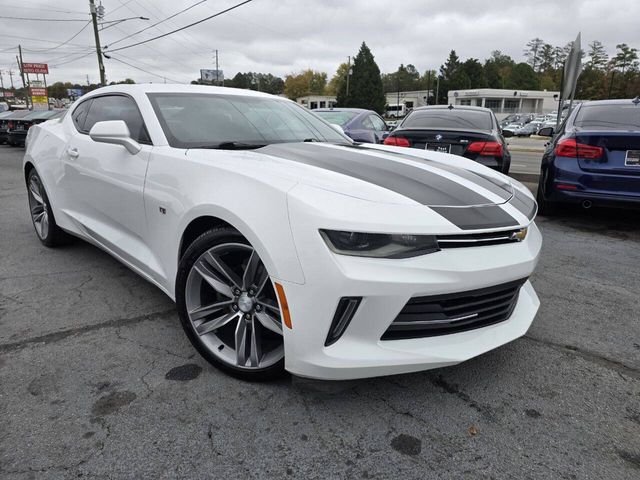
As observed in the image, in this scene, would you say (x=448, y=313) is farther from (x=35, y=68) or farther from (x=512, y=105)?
(x=512, y=105)

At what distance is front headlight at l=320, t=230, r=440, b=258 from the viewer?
176 cm

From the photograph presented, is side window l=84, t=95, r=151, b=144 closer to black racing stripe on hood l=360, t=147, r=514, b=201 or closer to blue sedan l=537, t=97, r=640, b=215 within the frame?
black racing stripe on hood l=360, t=147, r=514, b=201

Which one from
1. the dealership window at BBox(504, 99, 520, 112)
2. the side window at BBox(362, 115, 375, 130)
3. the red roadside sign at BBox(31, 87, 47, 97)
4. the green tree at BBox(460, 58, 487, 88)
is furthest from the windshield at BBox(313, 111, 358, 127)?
the green tree at BBox(460, 58, 487, 88)

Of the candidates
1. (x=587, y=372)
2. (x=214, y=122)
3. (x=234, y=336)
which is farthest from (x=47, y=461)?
(x=587, y=372)

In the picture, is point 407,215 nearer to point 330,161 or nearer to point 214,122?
point 330,161

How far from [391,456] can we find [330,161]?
56.4 inches

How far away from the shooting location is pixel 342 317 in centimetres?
180

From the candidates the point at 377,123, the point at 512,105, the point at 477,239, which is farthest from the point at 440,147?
the point at 512,105

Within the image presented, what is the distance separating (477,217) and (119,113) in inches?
99.2

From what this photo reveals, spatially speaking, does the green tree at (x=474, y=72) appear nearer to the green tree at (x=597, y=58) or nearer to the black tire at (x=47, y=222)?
the green tree at (x=597, y=58)

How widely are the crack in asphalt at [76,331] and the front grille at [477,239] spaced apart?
1.90 m

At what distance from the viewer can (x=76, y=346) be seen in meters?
2.57

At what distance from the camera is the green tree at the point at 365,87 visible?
7269 cm

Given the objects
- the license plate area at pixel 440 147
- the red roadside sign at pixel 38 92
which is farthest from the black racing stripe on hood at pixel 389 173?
the red roadside sign at pixel 38 92
